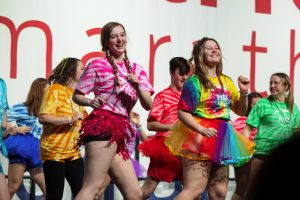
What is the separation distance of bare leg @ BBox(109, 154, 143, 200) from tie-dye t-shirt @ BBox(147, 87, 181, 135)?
1.74 meters

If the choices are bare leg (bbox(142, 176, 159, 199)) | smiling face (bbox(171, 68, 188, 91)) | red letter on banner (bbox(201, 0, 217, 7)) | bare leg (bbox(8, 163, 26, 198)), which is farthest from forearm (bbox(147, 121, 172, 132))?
red letter on banner (bbox(201, 0, 217, 7))

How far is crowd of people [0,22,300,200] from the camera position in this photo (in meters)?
3.52

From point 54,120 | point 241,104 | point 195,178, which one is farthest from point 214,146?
point 54,120

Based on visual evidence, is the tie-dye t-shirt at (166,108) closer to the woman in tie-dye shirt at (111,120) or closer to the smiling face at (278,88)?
the smiling face at (278,88)

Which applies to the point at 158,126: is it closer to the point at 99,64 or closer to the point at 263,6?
the point at 99,64

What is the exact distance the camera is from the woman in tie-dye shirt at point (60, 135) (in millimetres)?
4430

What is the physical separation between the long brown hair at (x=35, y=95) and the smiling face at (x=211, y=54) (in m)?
1.82

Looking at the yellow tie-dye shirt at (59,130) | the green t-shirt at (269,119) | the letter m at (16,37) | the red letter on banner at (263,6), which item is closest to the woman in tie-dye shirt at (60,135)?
the yellow tie-dye shirt at (59,130)

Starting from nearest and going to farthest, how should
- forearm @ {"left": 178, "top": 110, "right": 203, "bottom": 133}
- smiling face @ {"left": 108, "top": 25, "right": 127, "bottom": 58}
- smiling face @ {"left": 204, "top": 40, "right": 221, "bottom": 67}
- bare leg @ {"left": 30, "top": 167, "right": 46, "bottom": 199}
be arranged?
smiling face @ {"left": 108, "top": 25, "right": 127, "bottom": 58} → forearm @ {"left": 178, "top": 110, "right": 203, "bottom": 133} → smiling face @ {"left": 204, "top": 40, "right": 221, "bottom": 67} → bare leg @ {"left": 30, "top": 167, "right": 46, "bottom": 199}

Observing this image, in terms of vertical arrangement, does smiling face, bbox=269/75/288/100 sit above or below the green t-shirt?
above

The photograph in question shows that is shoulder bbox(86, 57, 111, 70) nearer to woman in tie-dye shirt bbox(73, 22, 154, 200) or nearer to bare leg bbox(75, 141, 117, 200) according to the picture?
woman in tie-dye shirt bbox(73, 22, 154, 200)

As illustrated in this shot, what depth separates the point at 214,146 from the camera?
405cm

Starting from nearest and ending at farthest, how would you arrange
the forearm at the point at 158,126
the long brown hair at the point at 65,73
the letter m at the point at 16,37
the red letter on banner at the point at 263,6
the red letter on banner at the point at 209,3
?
the long brown hair at the point at 65,73 → the forearm at the point at 158,126 → the letter m at the point at 16,37 → the red letter on banner at the point at 209,3 → the red letter on banner at the point at 263,6

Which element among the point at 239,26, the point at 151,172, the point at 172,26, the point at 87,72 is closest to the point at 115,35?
the point at 87,72
